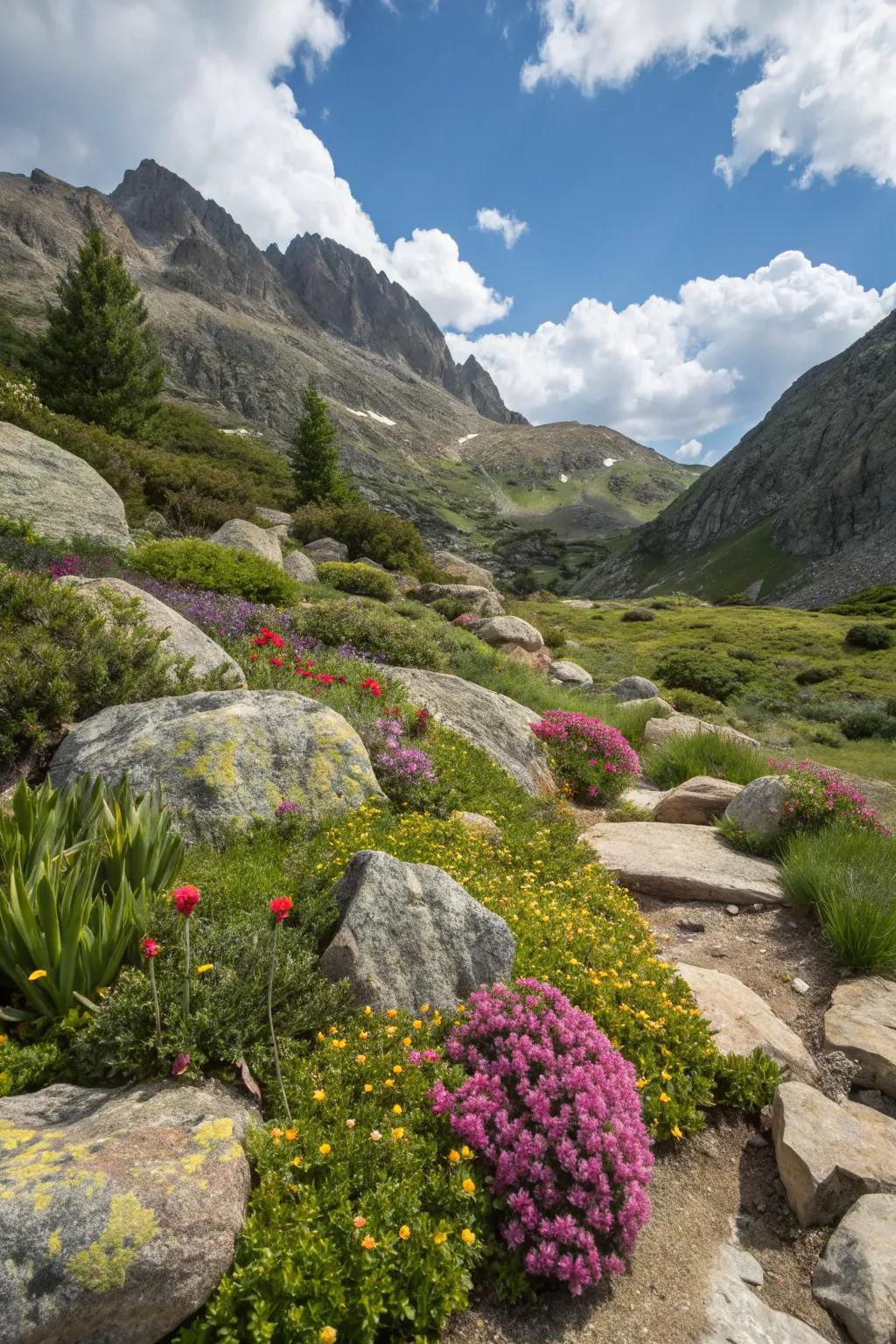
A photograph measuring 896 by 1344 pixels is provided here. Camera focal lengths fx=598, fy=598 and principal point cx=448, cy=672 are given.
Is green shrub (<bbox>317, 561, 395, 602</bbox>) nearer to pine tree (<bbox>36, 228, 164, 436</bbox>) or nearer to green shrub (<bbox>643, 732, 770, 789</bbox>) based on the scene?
green shrub (<bbox>643, 732, 770, 789</bbox>)

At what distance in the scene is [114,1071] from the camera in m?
3.26

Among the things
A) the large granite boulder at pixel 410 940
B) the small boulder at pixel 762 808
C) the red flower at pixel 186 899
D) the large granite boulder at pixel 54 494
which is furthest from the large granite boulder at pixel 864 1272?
the large granite boulder at pixel 54 494

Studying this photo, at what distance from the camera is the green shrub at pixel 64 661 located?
6500 millimetres

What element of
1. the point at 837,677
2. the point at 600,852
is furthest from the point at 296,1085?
the point at 837,677

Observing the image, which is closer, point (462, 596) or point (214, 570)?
point (214, 570)

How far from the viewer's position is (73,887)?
3789 millimetres

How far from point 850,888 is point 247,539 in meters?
17.8

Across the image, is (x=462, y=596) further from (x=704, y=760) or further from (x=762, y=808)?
(x=762, y=808)

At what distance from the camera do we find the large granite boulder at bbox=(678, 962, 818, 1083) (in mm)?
4754

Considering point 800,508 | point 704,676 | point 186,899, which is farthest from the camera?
point 800,508

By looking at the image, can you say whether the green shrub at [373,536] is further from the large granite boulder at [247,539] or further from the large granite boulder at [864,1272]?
the large granite boulder at [864,1272]

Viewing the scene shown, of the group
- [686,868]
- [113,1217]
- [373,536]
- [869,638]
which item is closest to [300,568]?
[373,536]

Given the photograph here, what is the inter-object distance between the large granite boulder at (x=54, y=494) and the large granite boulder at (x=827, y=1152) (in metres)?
15.1

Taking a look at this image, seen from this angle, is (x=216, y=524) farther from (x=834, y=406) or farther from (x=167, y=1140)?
(x=834, y=406)
